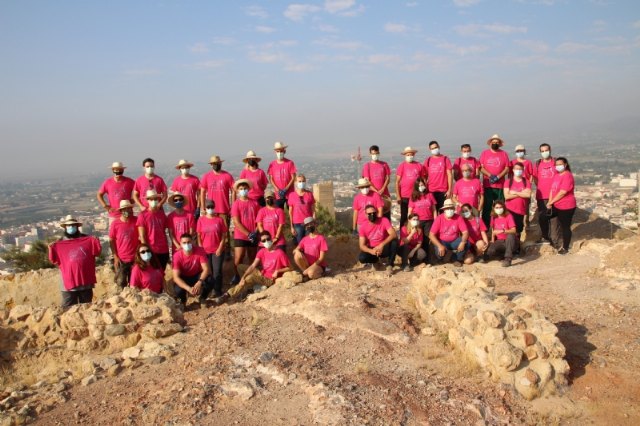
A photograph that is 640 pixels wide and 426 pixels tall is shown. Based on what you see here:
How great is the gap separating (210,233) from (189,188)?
51.5 inches

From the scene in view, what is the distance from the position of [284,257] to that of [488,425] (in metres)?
5.27

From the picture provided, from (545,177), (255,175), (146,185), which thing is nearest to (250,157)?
(255,175)

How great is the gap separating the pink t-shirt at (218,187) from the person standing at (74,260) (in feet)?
8.12

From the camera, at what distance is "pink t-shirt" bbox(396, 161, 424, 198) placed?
10156 mm

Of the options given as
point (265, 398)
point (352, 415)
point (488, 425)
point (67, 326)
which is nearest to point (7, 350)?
point (67, 326)

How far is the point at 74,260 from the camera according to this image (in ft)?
24.9

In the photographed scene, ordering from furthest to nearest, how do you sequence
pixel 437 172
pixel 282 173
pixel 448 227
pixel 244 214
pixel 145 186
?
pixel 437 172 < pixel 282 173 < pixel 145 186 < pixel 448 227 < pixel 244 214

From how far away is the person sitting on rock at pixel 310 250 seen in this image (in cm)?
902

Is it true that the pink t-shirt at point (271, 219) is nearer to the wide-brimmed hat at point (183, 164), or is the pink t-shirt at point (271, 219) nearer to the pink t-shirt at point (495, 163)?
the wide-brimmed hat at point (183, 164)

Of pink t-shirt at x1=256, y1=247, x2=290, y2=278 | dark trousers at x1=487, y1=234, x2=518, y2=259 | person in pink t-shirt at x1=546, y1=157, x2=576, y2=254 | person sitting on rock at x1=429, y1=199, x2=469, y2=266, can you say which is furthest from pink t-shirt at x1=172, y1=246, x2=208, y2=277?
person in pink t-shirt at x1=546, y1=157, x2=576, y2=254

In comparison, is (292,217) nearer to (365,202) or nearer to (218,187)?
(365,202)

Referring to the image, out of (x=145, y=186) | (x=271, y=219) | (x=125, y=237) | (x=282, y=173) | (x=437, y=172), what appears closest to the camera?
(x=125, y=237)

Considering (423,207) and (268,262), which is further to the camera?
(423,207)

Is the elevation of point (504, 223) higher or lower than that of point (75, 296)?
higher
